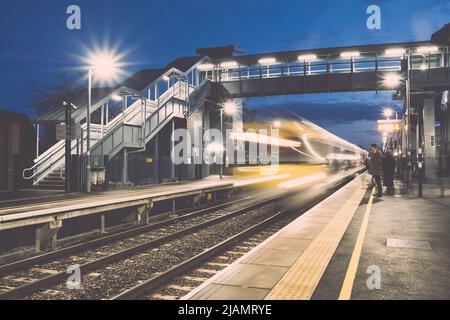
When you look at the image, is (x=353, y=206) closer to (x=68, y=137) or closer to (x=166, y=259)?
(x=166, y=259)

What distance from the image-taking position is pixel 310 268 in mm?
6844

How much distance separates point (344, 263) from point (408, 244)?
2492mm

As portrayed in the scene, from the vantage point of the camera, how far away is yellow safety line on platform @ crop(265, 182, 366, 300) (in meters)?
5.59

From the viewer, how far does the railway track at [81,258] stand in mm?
7020

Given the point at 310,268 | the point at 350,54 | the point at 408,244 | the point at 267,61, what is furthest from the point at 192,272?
the point at 350,54

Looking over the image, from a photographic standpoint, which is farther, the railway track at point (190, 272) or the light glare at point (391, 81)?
the light glare at point (391, 81)

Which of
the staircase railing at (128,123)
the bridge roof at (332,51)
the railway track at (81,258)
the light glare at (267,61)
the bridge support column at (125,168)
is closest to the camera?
the railway track at (81,258)

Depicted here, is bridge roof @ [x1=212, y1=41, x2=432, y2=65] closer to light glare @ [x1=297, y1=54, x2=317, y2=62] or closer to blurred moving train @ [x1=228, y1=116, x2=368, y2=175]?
light glare @ [x1=297, y1=54, x2=317, y2=62]

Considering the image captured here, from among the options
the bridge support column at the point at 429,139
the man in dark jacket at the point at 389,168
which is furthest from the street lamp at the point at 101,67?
the bridge support column at the point at 429,139

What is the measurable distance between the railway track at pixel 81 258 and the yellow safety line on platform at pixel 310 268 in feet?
12.9

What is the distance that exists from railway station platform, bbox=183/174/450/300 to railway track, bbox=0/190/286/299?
2.90m

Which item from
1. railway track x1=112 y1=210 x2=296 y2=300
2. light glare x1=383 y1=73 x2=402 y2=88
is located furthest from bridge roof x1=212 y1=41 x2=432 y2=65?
railway track x1=112 y1=210 x2=296 y2=300

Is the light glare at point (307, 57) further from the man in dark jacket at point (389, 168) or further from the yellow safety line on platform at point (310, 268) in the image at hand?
the yellow safety line on platform at point (310, 268)
